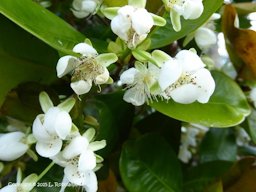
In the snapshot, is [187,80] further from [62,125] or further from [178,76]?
[62,125]

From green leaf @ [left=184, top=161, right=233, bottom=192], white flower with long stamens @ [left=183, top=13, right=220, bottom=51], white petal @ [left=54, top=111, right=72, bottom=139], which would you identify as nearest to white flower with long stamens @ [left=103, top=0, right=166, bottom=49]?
white petal @ [left=54, top=111, right=72, bottom=139]

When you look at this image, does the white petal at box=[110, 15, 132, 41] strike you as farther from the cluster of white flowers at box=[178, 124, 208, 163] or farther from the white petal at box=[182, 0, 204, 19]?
the cluster of white flowers at box=[178, 124, 208, 163]

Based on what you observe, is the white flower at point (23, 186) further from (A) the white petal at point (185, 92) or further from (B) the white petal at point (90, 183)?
(A) the white petal at point (185, 92)

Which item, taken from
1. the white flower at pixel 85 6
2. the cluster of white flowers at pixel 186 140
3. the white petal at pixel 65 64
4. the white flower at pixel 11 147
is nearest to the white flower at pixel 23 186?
the white flower at pixel 11 147

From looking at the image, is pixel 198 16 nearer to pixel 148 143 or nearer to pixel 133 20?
pixel 133 20

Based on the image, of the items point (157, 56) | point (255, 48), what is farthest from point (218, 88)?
point (157, 56)

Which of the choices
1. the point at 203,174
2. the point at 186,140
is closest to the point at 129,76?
the point at 203,174
